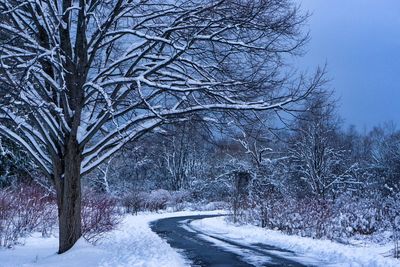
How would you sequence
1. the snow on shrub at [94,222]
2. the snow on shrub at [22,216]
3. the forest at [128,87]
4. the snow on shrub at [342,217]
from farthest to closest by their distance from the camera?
the snow on shrub at [342,217]
the snow on shrub at [94,222]
the snow on shrub at [22,216]
the forest at [128,87]

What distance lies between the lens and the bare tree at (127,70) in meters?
9.48

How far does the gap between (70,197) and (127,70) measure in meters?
3.07

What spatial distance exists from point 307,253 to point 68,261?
Answer: 6225mm

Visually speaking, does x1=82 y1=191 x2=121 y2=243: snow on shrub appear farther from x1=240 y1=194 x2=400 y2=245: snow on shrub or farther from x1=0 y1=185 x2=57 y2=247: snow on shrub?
x1=240 y1=194 x2=400 y2=245: snow on shrub

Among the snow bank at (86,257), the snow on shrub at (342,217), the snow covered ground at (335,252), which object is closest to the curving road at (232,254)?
the snow covered ground at (335,252)

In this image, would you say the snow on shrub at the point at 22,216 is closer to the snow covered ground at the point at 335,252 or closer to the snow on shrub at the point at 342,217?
the snow covered ground at the point at 335,252

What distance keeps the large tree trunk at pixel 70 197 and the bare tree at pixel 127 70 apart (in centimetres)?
2

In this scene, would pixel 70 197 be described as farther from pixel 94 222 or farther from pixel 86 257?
pixel 94 222

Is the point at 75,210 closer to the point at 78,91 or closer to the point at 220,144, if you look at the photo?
the point at 78,91

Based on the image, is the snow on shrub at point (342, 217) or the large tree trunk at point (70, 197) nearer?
the large tree trunk at point (70, 197)

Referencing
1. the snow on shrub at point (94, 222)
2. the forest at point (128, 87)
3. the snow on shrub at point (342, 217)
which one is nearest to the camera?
the forest at point (128, 87)

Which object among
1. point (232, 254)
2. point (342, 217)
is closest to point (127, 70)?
point (232, 254)

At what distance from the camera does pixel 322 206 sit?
57.0 feet

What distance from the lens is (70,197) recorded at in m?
10.4
